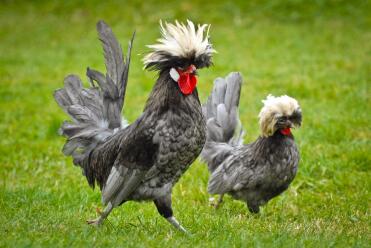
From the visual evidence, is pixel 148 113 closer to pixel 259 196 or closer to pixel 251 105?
pixel 259 196

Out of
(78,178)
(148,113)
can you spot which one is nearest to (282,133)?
(148,113)

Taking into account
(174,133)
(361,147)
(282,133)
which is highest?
(174,133)

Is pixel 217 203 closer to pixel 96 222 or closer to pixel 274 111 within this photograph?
pixel 274 111

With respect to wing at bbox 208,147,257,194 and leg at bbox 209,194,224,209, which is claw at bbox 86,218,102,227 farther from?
leg at bbox 209,194,224,209

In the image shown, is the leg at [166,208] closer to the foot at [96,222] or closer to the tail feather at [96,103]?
the foot at [96,222]

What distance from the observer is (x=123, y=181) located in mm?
5648

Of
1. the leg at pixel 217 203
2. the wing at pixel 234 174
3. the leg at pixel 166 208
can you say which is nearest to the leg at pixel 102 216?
the leg at pixel 166 208

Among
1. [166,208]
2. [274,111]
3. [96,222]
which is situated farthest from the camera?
[274,111]

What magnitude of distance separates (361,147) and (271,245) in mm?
4091

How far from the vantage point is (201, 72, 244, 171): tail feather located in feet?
24.7

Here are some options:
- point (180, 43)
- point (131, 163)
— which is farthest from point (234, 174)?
point (180, 43)

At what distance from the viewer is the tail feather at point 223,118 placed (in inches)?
296

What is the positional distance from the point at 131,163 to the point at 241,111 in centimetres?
574

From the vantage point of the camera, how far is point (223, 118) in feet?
25.0
